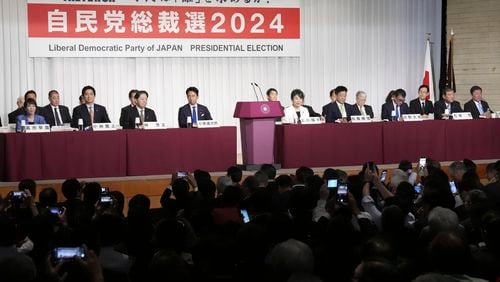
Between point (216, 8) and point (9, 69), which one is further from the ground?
point (216, 8)

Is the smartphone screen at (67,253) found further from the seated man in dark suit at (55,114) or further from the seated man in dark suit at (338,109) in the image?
the seated man in dark suit at (55,114)

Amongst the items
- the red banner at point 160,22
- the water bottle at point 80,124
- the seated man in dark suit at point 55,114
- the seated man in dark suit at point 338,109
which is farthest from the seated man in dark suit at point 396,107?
the seated man in dark suit at point 55,114

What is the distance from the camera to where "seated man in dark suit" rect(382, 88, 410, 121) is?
941 cm

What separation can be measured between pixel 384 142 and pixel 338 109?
2.38 feet

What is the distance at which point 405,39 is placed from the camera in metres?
12.6

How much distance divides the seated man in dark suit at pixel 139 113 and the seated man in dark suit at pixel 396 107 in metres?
2.89

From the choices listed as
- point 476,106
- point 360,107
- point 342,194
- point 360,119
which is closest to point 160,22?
point 360,107

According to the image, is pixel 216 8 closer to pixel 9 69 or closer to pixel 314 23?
pixel 314 23

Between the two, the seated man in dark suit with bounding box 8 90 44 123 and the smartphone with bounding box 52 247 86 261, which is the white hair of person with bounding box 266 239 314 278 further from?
the seated man in dark suit with bounding box 8 90 44 123

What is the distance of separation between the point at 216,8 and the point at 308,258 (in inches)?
327

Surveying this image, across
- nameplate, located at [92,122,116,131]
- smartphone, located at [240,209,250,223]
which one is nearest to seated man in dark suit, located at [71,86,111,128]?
nameplate, located at [92,122,116,131]

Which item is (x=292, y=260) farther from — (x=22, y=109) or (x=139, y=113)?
(x=22, y=109)

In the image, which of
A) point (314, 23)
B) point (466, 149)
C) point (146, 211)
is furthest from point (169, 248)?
point (314, 23)

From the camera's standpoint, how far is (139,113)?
8781 mm
